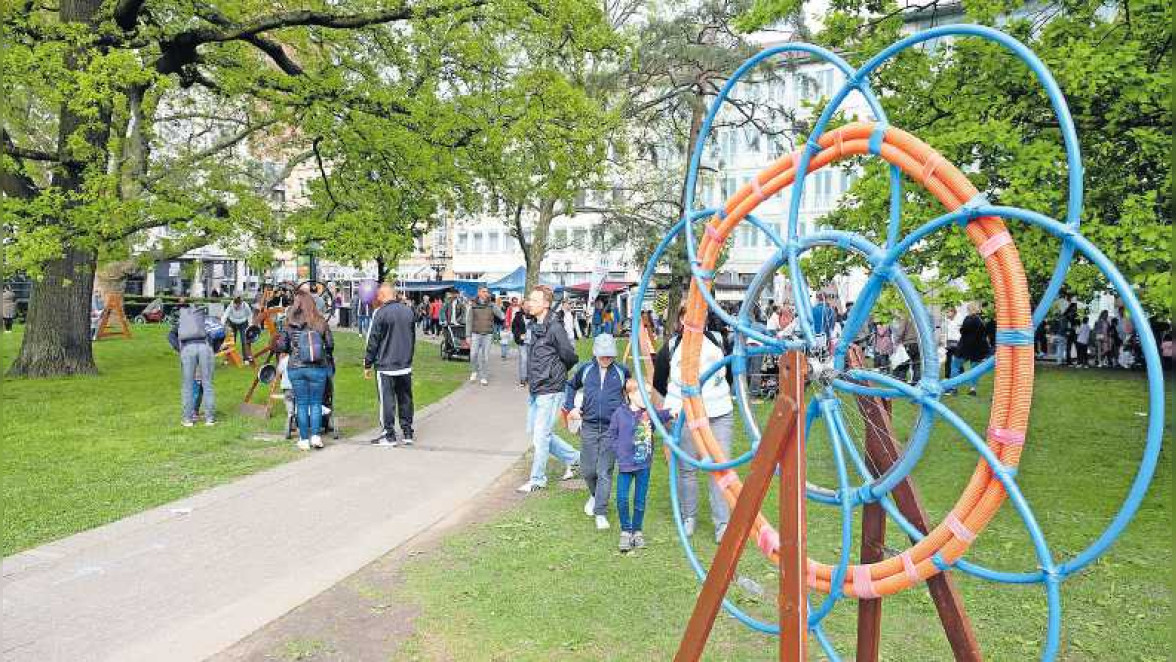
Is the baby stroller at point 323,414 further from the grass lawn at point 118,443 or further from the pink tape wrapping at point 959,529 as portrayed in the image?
the pink tape wrapping at point 959,529

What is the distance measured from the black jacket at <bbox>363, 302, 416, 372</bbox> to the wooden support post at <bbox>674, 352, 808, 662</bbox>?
7463 mm

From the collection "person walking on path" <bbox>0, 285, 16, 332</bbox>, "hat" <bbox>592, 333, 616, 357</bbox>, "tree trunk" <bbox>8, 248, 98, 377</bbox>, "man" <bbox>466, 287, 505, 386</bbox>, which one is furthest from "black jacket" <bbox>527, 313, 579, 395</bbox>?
"person walking on path" <bbox>0, 285, 16, 332</bbox>

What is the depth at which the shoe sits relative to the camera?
680 centimetres

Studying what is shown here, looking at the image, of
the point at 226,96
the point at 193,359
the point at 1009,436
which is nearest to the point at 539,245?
the point at 226,96

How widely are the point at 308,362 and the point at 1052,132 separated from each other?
27.8 feet

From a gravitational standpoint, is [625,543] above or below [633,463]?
below

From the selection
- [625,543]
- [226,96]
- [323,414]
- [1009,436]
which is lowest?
[625,543]

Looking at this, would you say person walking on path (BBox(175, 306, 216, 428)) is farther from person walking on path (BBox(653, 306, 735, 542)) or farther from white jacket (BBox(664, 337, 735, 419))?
white jacket (BBox(664, 337, 735, 419))

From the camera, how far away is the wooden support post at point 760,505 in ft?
12.0

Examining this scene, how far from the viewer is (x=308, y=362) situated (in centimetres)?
1048

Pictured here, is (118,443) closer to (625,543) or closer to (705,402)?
(625,543)

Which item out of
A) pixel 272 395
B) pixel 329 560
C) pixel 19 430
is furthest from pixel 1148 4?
pixel 19 430

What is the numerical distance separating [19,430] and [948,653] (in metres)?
11.4

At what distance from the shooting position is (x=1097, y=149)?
27.4ft
